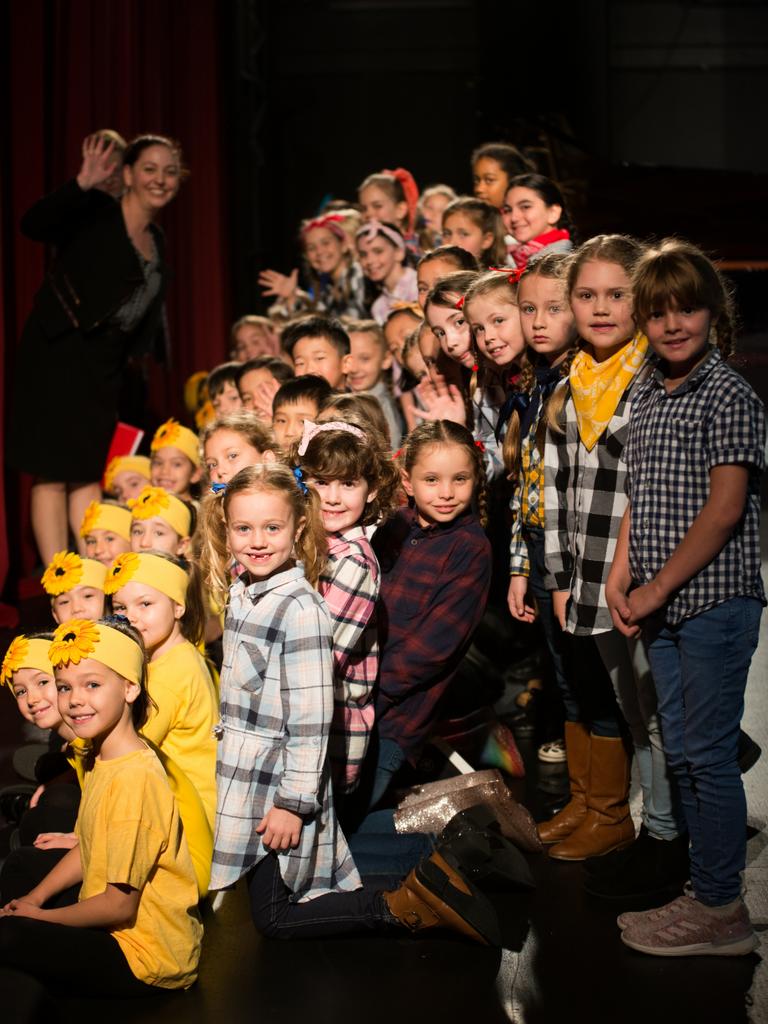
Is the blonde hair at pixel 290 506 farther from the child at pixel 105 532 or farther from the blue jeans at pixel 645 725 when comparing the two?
the child at pixel 105 532

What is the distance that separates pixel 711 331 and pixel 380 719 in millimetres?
1406

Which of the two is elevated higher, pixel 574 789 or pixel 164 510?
pixel 164 510

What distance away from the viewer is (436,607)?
11.6 feet

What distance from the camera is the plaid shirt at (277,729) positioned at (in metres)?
2.89

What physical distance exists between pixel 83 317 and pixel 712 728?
3806mm

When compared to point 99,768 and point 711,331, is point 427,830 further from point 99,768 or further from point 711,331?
point 711,331

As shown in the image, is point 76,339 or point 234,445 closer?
point 234,445

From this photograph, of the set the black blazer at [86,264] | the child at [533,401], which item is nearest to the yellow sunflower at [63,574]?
the child at [533,401]

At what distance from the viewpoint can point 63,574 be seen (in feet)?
13.1

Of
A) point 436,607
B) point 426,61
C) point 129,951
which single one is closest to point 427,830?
point 436,607

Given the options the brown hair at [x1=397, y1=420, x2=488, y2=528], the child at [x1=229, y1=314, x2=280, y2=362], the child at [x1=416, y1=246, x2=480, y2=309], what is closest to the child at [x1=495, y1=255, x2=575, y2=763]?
the brown hair at [x1=397, y1=420, x2=488, y2=528]

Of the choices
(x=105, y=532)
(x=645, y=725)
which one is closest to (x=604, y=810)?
(x=645, y=725)

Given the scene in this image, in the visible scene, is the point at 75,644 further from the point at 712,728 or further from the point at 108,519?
the point at 108,519

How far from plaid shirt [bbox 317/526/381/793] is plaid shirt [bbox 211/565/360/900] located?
10.8 inches
